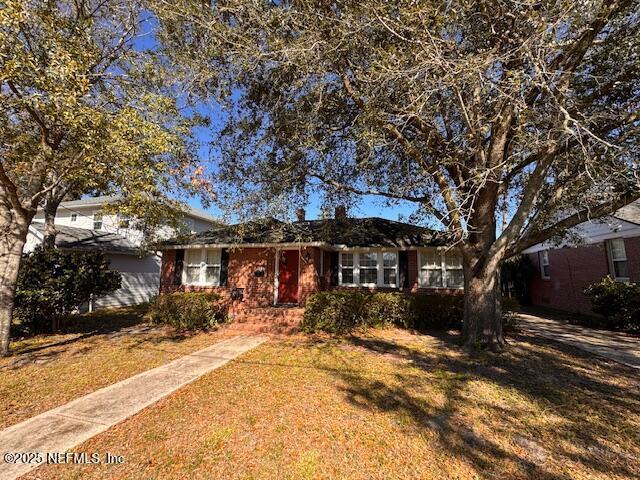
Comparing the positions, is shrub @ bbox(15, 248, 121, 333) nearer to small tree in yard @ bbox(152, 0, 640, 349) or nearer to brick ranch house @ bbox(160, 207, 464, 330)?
brick ranch house @ bbox(160, 207, 464, 330)

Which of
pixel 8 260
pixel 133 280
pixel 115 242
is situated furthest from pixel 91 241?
pixel 8 260

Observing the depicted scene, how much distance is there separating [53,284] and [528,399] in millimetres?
11727

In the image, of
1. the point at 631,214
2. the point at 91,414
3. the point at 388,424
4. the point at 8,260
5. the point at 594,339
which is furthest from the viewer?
the point at 631,214

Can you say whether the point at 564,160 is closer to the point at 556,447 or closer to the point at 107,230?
the point at 556,447

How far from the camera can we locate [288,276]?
12.8 meters

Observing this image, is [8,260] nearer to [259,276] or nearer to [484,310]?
[259,276]

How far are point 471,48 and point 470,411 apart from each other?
7.10 m

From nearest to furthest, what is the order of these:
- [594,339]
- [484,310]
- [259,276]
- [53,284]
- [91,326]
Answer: [484,310]
[594,339]
[53,284]
[91,326]
[259,276]

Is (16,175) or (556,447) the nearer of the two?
(556,447)

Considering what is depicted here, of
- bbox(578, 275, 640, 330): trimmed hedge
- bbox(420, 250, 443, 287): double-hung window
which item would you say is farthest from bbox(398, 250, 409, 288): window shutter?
bbox(578, 275, 640, 330): trimmed hedge

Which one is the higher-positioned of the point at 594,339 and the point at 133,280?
the point at 133,280

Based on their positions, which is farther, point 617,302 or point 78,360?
point 617,302

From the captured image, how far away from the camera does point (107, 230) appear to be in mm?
19422

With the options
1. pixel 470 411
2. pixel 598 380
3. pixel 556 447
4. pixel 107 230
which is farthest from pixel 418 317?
pixel 107 230
